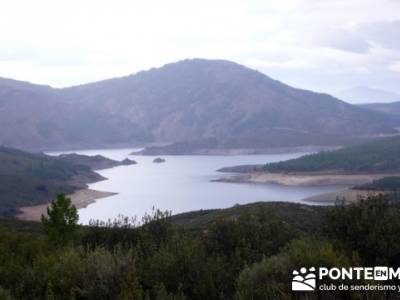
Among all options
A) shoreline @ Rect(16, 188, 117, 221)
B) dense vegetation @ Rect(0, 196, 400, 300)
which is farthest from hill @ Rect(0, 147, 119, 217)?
dense vegetation @ Rect(0, 196, 400, 300)

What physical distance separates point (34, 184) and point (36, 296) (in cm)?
11945

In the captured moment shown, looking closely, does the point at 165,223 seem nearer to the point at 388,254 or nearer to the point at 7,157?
the point at 388,254

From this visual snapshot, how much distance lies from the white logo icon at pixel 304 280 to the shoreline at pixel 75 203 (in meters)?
91.1

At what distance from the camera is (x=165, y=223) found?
22812 mm

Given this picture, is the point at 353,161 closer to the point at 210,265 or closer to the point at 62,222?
the point at 62,222

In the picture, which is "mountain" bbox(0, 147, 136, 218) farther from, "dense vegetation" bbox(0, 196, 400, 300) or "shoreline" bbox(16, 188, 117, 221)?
"dense vegetation" bbox(0, 196, 400, 300)

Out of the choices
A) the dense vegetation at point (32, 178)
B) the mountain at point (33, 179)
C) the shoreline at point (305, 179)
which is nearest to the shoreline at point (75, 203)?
the mountain at point (33, 179)

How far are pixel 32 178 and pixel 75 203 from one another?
2573cm

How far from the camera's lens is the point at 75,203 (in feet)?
376

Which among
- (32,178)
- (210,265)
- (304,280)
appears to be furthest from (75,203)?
(304,280)

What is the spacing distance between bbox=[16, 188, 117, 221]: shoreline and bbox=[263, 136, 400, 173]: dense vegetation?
174 ft

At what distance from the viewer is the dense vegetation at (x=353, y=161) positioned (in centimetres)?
15275

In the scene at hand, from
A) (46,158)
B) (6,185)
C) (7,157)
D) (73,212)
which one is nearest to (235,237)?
(73,212)

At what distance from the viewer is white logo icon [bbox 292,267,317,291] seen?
34.8 ft
